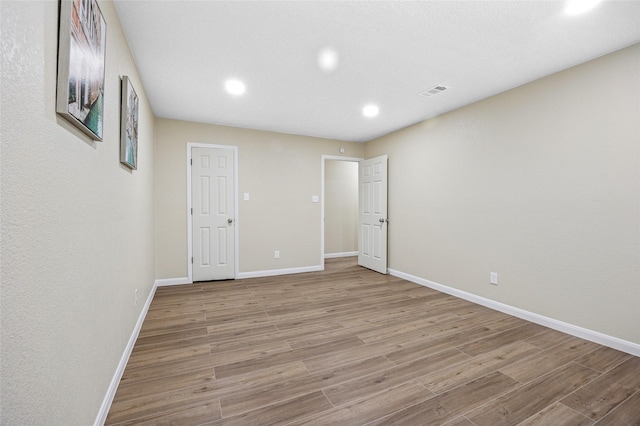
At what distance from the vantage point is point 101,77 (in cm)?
147

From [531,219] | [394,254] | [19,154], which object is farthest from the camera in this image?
[394,254]

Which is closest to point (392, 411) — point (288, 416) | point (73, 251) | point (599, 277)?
point (288, 416)

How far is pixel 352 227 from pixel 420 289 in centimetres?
302

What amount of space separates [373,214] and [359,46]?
3.33 m

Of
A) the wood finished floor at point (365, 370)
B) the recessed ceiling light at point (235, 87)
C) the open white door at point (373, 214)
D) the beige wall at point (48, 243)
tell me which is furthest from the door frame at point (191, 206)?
the beige wall at point (48, 243)

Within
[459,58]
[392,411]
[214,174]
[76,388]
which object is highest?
[459,58]

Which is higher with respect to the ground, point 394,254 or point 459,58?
point 459,58

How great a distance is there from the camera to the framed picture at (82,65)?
40.5 inches

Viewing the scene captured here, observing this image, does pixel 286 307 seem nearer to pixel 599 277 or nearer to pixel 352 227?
pixel 599 277

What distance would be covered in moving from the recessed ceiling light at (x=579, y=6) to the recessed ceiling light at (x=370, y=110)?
200 cm

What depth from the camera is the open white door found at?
197 inches

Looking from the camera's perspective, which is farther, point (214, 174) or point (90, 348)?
point (214, 174)

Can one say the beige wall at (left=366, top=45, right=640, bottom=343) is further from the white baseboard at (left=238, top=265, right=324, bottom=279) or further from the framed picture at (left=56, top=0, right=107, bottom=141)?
the framed picture at (left=56, top=0, right=107, bottom=141)

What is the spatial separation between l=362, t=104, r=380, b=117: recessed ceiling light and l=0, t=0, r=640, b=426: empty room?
0.04 metres
